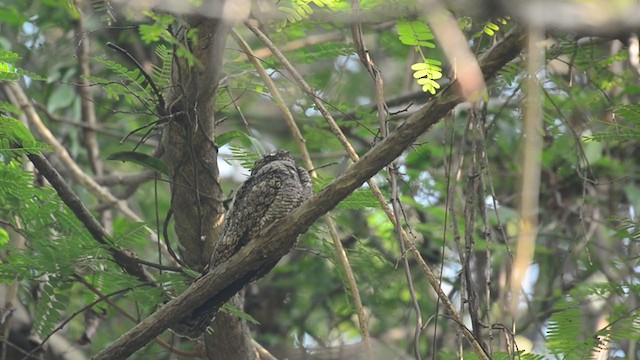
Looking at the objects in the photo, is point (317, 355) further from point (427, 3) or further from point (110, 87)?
point (427, 3)

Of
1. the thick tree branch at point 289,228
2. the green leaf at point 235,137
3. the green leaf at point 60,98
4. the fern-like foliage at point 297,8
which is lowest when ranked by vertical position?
the thick tree branch at point 289,228

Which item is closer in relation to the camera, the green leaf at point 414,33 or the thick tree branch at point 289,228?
the thick tree branch at point 289,228

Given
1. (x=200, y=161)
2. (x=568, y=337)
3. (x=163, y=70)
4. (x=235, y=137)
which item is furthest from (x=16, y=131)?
(x=568, y=337)

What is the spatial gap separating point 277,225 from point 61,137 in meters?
3.35

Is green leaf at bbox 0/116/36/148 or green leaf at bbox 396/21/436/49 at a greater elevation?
green leaf at bbox 396/21/436/49

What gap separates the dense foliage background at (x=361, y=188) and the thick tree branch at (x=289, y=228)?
11 centimetres

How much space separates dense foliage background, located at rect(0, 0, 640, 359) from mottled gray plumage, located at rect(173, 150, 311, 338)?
0.67 ft

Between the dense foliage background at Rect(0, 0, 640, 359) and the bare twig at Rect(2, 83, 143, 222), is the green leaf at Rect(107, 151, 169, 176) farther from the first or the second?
the bare twig at Rect(2, 83, 143, 222)

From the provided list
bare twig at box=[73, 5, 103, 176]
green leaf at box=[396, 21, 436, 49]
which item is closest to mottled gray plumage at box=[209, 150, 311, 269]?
green leaf at box=[396, 21, 436, 49]

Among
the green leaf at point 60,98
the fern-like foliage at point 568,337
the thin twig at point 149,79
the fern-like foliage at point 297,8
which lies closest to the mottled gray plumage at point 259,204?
the thin twig at point 149,79

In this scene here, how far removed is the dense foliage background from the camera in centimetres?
339

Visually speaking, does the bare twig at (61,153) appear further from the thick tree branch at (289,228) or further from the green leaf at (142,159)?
the thick tree branch at (289,228)

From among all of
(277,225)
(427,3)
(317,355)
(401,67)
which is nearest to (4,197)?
(277,225)

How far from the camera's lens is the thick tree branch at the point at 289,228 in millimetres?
2609
